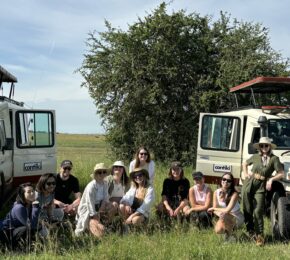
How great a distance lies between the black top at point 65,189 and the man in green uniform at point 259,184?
2.66m

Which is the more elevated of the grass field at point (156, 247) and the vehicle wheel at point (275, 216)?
the vehicle wheel at point (275, 216)

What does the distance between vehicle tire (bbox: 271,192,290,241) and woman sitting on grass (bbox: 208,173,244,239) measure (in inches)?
20.1

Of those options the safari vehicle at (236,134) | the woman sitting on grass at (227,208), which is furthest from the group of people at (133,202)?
→ the safari vehicle at (236,134)

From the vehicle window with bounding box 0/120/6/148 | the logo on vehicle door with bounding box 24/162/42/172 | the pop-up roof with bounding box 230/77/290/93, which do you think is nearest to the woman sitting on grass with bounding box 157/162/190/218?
the pop-up roof with bounding box 230/77/290/93

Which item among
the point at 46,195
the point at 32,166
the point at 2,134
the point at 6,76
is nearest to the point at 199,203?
the point at 46,195

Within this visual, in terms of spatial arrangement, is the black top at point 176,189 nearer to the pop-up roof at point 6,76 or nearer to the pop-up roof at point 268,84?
the pop-up roof at point 268,84

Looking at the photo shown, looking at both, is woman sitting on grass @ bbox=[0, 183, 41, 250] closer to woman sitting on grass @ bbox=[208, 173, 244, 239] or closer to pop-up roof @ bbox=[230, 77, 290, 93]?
woman sitting on grass @ bbox=[208, 173, 244, 239]

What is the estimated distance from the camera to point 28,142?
9.22 m

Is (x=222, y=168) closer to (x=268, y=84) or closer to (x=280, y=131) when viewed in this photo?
(x=280, y=131)

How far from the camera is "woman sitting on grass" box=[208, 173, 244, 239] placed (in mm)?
6250

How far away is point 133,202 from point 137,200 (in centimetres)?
6

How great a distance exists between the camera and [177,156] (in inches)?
688

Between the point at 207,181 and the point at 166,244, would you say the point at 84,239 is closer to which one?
the point at 166,244

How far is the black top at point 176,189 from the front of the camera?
728 centimetres
